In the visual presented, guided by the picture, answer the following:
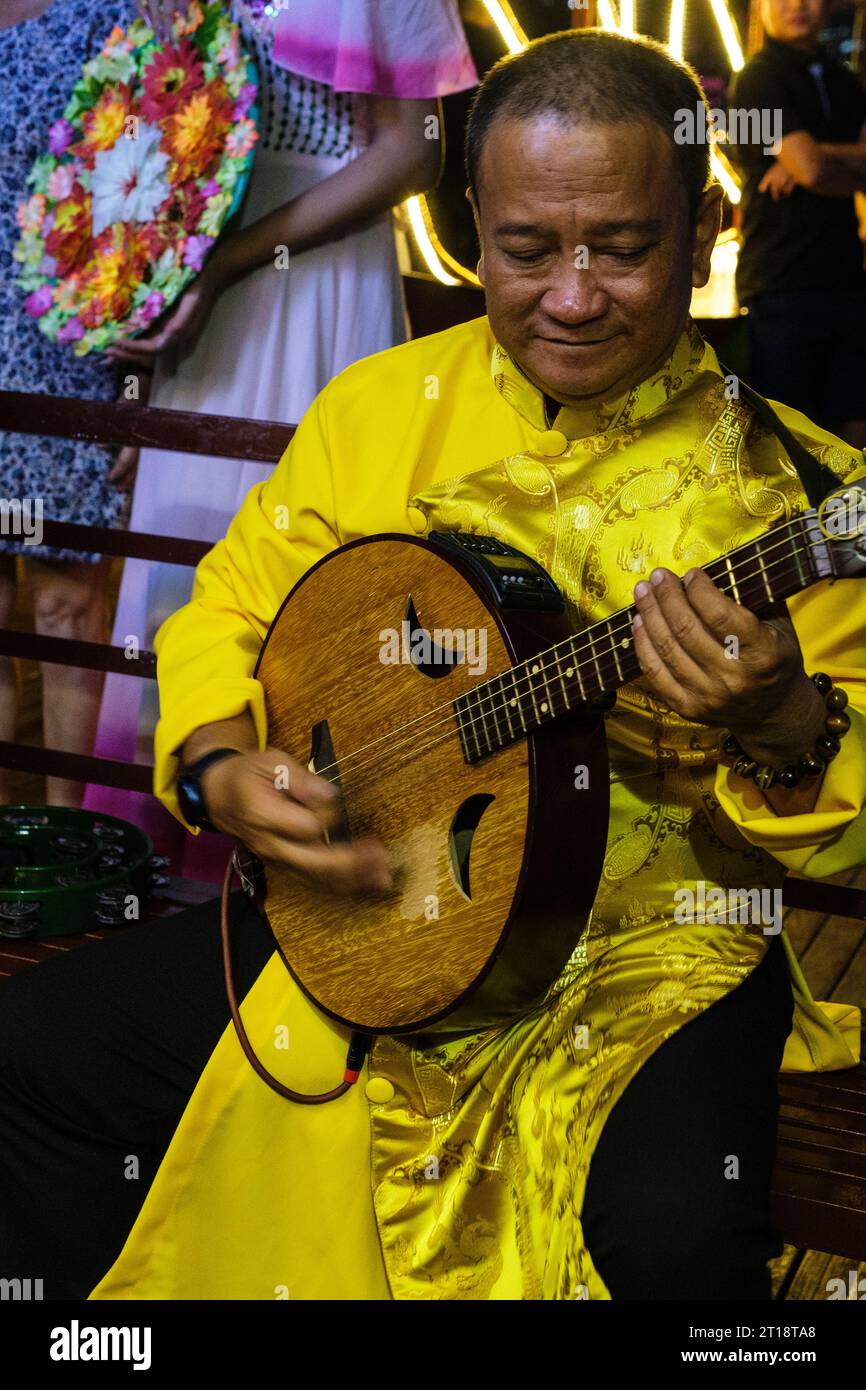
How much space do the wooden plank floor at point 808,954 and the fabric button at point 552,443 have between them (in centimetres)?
116

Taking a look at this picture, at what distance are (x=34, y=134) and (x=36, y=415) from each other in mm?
867

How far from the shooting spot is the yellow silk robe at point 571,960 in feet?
5.52

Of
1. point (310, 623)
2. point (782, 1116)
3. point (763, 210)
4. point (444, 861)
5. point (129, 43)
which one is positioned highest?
point (129, 43)

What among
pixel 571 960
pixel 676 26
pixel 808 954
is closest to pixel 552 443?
pixel 571 960

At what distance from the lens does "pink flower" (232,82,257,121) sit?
3154 mm

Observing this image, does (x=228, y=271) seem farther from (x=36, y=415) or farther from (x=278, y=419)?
(x=36, y=415)

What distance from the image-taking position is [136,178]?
3291mm

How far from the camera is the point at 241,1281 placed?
6.21 ft

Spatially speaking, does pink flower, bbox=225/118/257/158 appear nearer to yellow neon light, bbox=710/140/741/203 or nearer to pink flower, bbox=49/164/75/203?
pink flower, bbox=49/164/75/203

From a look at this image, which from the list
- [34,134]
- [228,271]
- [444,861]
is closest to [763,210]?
[228,271]

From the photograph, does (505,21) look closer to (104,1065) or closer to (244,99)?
(244,99)

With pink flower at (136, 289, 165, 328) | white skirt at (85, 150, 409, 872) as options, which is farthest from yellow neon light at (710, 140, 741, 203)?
pink flower at (136, 289, 165, 328)

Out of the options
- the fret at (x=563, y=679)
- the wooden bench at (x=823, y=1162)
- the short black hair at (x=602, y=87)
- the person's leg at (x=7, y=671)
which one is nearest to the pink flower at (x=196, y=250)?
the person's leg at (x=7, y=671)

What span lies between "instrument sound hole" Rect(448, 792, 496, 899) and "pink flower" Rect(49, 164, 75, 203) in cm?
224
